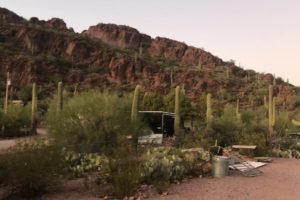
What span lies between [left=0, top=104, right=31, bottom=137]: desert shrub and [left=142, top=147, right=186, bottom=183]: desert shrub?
18669 millimetres

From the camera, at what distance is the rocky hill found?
201ft

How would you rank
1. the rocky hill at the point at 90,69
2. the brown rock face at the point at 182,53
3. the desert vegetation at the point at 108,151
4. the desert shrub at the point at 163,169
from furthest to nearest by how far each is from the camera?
the brown rock face at the point at 182,53 < the rocky hill at the point at 90,69 < the desert shrub at the point at 163,169 < the desert vegetation at the point at 108,151

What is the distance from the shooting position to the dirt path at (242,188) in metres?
10.7

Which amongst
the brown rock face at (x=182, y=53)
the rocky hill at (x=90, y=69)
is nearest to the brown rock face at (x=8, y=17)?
the rocky hill at (x=90, y=69)

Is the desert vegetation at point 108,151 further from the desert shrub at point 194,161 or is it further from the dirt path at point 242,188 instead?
the dirt path at point 242,188

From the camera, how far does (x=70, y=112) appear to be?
15.9 metres

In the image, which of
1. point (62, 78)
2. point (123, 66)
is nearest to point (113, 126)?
point (62, 78)

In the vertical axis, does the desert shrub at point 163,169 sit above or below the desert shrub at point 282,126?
below

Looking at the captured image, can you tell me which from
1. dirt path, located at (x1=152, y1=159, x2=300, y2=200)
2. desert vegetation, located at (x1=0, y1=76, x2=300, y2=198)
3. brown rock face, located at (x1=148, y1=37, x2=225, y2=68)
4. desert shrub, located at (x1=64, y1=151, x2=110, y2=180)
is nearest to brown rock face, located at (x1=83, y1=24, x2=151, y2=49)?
brown rock face, located at (x1=148, y1=37, x2=225, y2=68)

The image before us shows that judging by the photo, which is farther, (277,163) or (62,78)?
(62,78)

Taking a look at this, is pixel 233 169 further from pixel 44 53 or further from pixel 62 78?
pixel 44 53

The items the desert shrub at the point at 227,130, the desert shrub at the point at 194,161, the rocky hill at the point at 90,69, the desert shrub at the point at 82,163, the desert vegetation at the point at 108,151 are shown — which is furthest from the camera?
the rocky hill at the point at 90,69

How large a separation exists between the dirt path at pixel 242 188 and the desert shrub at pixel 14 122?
1934 centimetres

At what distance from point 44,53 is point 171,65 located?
22.5 metres
